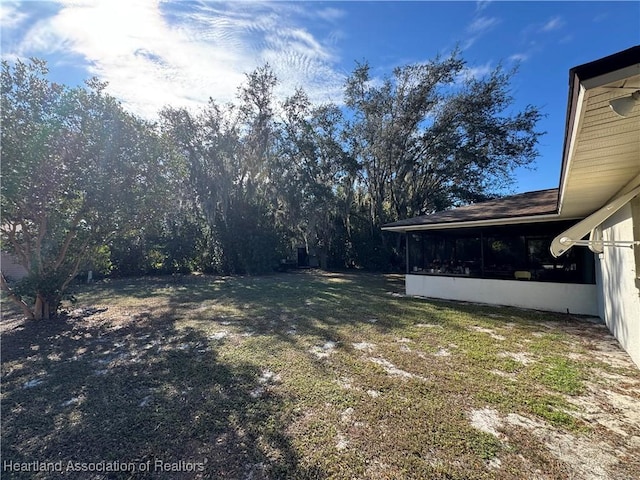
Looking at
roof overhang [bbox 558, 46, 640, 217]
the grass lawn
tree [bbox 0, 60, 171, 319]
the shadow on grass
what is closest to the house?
roof overhang [bbox 558, 46, 640, 217]

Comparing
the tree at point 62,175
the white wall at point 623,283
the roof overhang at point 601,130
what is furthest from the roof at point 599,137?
the tree at point 62,175

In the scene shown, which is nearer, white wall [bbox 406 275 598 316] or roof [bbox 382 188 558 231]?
white wall [bbox 406 275 598 316]

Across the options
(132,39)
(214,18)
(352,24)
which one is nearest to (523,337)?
(352,24)

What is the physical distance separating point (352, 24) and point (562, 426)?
7786mm

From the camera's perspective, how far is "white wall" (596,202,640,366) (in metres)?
3.39

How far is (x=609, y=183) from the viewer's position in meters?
3.47

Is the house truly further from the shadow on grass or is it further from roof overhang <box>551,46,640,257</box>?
the shadow on grass

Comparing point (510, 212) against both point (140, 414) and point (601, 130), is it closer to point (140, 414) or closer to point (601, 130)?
point (601, 130)

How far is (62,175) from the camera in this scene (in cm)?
521

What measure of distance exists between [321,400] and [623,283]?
14.4 feet

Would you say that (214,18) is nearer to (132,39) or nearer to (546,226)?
(132,39)

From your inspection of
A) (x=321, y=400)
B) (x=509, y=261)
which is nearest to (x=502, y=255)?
(x=509, y=261)

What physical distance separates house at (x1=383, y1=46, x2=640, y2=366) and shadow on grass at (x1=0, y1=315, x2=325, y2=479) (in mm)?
2787

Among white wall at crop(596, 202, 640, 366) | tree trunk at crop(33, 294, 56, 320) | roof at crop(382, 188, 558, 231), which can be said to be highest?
roof at crop(382, 188, 558, 231)
